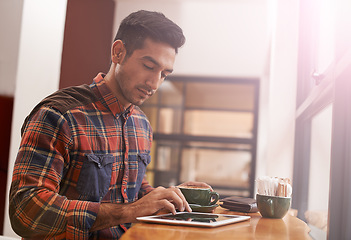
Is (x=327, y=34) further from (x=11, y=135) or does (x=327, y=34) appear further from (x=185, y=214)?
(x=11, y=135)

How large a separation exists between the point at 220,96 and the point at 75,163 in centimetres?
403

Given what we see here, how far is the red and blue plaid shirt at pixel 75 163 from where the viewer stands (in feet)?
3.70

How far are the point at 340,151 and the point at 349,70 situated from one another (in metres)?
0.24

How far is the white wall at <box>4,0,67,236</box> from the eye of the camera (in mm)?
2418

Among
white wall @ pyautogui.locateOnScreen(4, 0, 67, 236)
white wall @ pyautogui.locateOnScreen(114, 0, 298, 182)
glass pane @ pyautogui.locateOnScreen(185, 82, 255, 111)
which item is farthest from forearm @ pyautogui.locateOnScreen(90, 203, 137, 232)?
glass pane @ pyautogui.locateOnScreen(185, 82, 255, 111)

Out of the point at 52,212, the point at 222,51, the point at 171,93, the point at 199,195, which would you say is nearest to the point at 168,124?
the point at 171,93

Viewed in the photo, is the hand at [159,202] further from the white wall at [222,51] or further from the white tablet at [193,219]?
the white wall at [222,51]

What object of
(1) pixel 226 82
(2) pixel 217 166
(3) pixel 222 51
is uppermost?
(3) pixel 222 51

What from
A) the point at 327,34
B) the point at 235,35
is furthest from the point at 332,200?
the point at 235,35

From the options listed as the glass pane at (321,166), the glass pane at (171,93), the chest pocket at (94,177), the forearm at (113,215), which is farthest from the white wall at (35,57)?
the glass pane at (171,93)

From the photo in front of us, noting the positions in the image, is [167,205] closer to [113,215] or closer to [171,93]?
[113,215]

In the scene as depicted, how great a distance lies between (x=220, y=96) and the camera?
5207 mm

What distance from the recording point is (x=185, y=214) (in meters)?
1.08

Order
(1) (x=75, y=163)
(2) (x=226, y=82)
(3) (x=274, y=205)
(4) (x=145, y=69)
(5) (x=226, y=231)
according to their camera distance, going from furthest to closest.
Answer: (2) (x=226, y=82)
(4) (x=145, y=69)
(1) (x=75, y=163)
(3) (x=274, y=205)
(5) (x=226, y=231)
